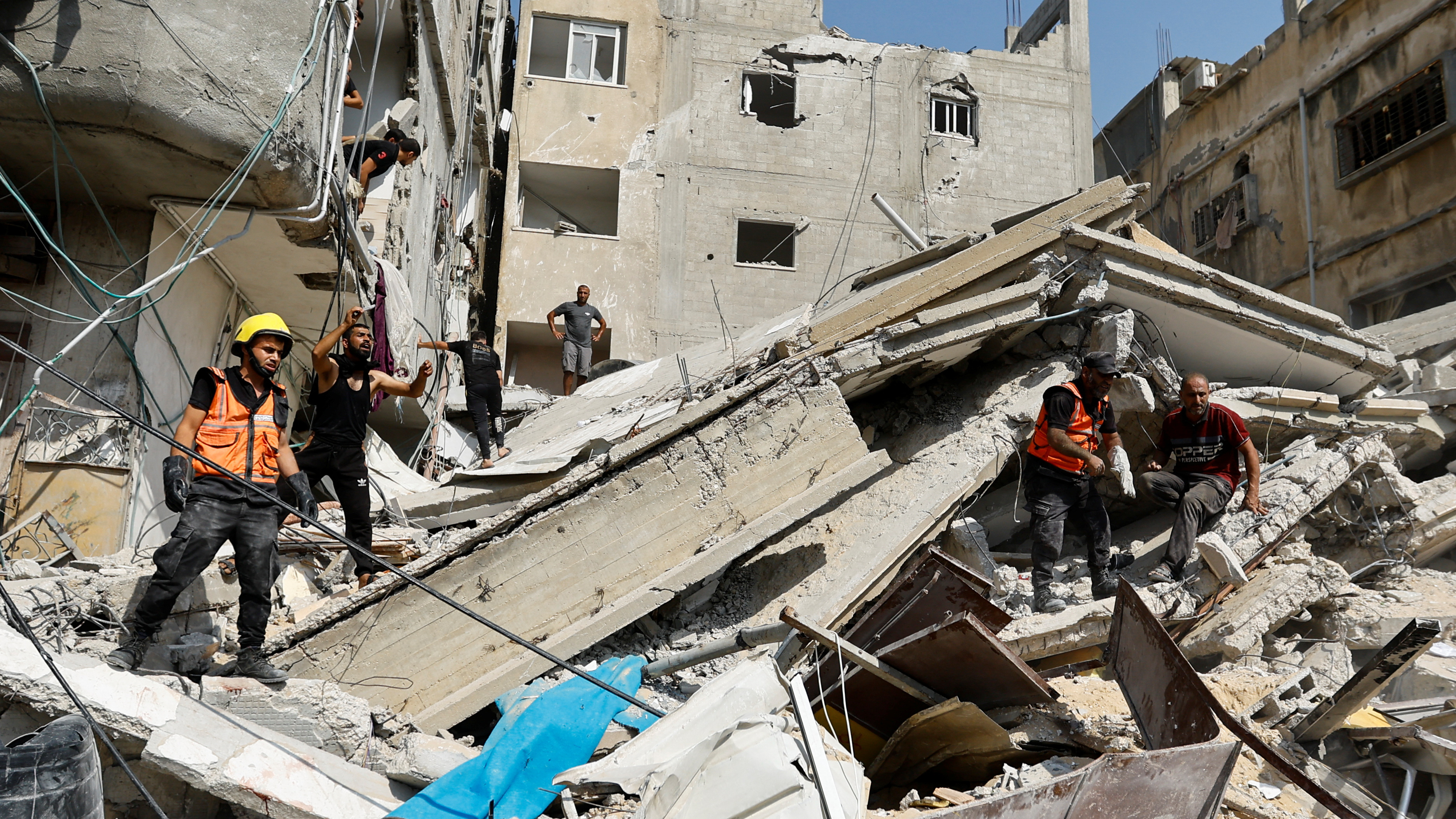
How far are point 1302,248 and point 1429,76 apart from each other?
10.4ft

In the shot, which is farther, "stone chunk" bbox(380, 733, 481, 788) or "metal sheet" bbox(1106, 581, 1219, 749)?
"stone chunk" bbox(380, 733, 481, 788)

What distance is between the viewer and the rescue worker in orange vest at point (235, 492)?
4.15 metres

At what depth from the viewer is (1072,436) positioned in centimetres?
564

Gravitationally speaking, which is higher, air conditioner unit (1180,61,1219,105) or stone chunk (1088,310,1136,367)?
air conditioner unit (1180,61,1219,105)

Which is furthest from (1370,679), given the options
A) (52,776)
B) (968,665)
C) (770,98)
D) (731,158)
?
(770,98)

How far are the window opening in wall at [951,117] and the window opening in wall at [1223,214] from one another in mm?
4718

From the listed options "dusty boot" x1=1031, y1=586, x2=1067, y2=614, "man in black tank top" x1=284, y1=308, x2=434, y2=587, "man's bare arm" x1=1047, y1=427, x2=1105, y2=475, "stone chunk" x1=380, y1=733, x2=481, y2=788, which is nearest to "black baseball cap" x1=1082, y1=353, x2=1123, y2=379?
"man's bare arm" x1=1047, y1=427, x2=1105, y2=475

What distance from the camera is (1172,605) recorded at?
586cm

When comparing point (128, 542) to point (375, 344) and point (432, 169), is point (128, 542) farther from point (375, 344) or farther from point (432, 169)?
point (432, 169)

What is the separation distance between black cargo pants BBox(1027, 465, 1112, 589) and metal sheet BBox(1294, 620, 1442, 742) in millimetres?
1437

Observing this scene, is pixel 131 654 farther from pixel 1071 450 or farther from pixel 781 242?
pixel 781 242

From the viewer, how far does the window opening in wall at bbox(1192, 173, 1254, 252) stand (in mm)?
17281

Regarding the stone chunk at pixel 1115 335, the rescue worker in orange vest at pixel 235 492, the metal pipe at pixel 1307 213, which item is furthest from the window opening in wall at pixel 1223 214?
the rescue worker in orange vest at pixel 235 492

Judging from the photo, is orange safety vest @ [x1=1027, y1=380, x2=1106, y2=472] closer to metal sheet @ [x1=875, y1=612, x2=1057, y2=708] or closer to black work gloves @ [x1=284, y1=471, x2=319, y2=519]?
metal sheet @ [x1=875, y1=612, x2=1057, y2=708]
